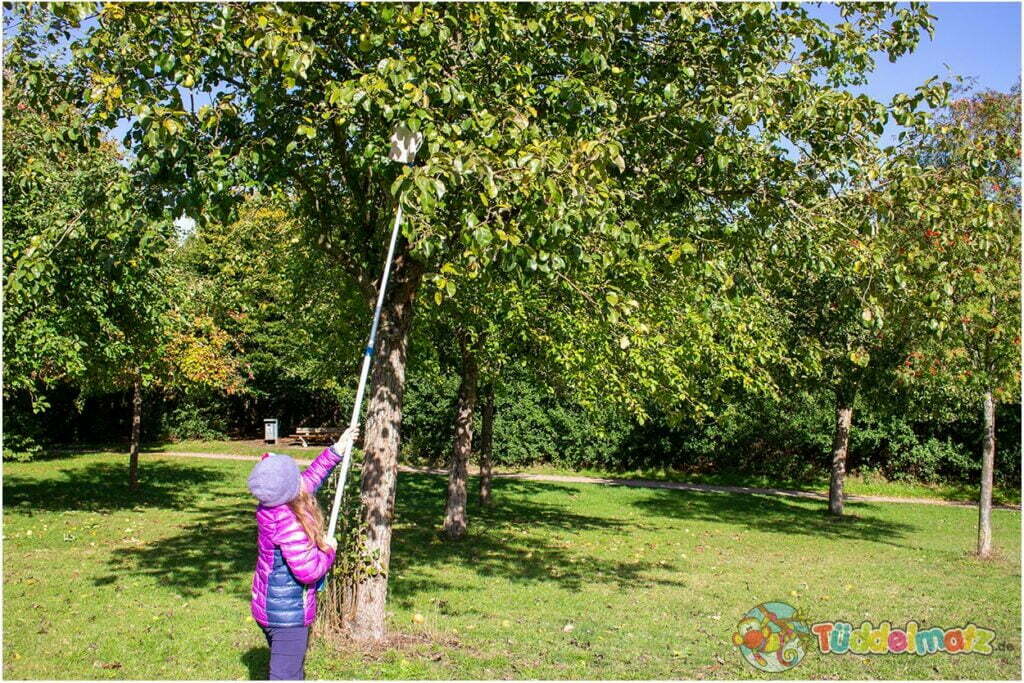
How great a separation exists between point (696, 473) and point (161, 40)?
20.0m

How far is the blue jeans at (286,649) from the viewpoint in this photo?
415 centimetres

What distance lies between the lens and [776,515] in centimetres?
1717

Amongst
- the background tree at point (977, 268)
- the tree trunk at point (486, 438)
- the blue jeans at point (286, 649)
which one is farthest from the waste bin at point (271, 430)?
the blue jeans at point (286, 649)

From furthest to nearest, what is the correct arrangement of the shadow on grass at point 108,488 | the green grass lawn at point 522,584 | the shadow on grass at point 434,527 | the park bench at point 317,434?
1. the park bench at point 317,434
2. the shadow on grass at point 108,488
3. the shadow on grass at point 434,527
4. the green grass lawn at point 522,584

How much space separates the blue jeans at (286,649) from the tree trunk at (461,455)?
791cm

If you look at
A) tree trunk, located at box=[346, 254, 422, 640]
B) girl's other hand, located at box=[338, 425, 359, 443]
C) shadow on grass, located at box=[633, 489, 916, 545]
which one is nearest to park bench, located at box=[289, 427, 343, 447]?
shadow on grass, located at box=[633, 489, 916, 545]

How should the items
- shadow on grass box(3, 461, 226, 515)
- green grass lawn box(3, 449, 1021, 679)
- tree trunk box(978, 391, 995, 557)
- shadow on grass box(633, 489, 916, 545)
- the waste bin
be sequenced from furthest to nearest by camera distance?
the waste bin < shadow on grass box(633, 489, 916, 545) < shadow on grass box(3, 461, 226, 515) < tree trunk box(978, 391, 995, 557) < green grass lawn box(3, 449, 1021, 679)

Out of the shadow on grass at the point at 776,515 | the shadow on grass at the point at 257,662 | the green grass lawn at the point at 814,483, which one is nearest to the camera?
the shadow on grass at the point at 257,662

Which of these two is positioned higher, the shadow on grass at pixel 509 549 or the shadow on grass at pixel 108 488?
the shadow on grass at pixel 509 549

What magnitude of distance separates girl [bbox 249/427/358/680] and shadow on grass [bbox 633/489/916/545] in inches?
471

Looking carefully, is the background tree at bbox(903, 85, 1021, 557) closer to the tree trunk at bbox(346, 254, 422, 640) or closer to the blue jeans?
the tree trunk at bbox(346, 254, 422, 640)

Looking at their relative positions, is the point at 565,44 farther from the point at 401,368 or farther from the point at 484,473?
the point at 484,473

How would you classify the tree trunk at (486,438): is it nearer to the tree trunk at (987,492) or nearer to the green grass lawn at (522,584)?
the green grass lawn at (522,584)

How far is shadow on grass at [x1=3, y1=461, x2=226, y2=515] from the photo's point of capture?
14.7 metres
